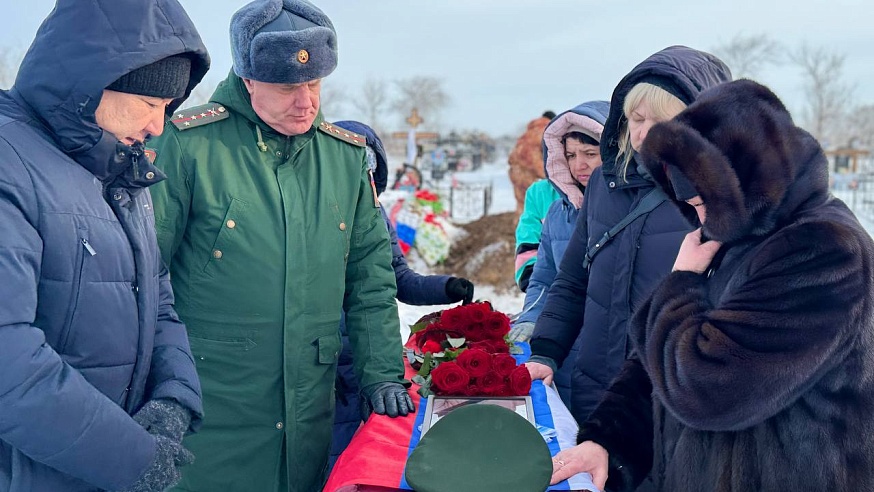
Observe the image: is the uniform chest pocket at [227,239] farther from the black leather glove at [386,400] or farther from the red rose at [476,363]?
the red rose at [476,363]

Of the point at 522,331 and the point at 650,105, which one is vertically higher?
the point at 650,105

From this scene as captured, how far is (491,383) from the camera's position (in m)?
2.15

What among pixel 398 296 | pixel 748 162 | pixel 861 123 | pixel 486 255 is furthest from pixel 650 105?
pixel 861 123

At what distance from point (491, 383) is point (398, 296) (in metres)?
1.12

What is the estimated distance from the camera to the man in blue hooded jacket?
3.97 feet

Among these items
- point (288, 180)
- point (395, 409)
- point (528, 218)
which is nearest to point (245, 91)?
point (288, 180)

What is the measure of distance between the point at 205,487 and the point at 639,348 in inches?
52.0

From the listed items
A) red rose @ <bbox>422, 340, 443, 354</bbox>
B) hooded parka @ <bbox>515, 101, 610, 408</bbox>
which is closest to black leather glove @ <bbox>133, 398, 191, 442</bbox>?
red rose @ <bbox>422, 340, 443, 354</bbox>

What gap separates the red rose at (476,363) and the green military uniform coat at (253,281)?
0.22 meters

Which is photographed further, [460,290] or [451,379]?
[460,290]

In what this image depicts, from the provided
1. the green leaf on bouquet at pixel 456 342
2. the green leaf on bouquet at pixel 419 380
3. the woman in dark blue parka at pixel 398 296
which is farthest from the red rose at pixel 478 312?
the green leaf on bouquet at pixel 419 380

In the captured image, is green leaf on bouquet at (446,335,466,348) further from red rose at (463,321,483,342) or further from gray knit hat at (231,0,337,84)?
gray knit hat at (231,0,337,84)

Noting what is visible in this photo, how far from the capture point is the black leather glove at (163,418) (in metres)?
1.46

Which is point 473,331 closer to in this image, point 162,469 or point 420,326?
point 420,326
